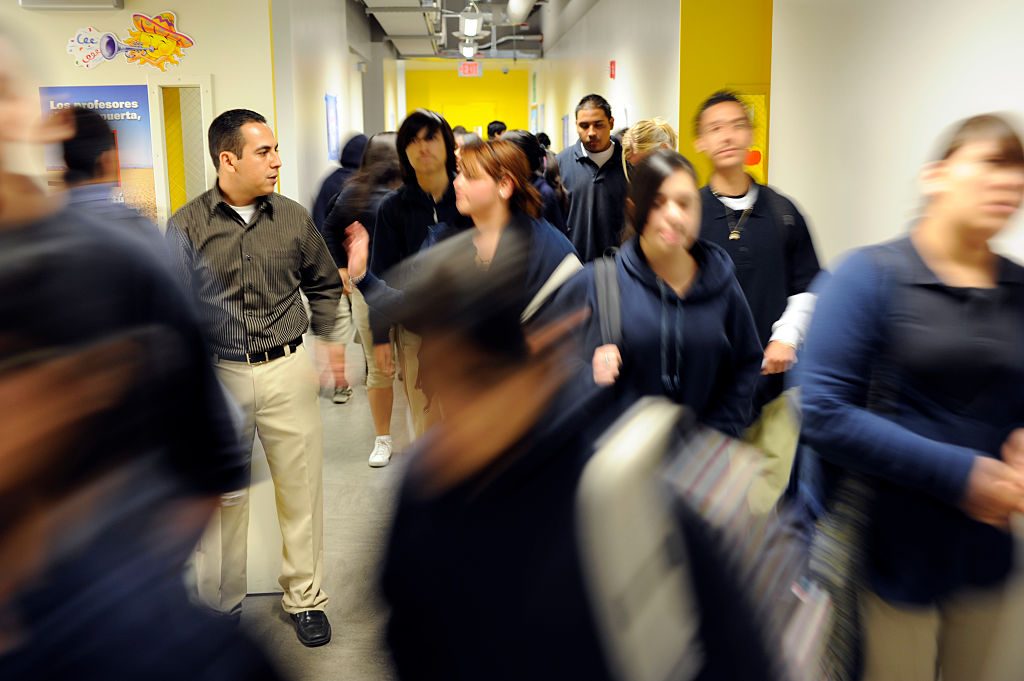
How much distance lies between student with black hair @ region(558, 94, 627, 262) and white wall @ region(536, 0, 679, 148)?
1.81 metres

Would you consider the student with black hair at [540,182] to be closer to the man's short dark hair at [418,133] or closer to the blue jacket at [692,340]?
the man's short dark hair at [418,133]

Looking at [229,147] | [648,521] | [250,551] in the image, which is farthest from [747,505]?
[250,551]

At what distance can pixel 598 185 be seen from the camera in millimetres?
5008

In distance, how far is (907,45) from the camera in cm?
342

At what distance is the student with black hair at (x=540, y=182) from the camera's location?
504 cm

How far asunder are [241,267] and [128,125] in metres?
3.44

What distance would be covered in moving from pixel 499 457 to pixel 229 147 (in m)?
2.34

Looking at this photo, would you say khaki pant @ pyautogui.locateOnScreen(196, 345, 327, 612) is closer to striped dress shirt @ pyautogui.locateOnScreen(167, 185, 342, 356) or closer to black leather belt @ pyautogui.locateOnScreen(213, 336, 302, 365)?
black leather belt @ pyautogui.locateOnScreen(213, 336, 302, 365)

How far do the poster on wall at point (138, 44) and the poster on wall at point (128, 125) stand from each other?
7.2 inches

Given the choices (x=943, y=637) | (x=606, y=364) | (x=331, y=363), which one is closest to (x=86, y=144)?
(x=331, y=363)

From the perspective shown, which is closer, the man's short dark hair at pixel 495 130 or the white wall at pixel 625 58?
the white wall at pixel 625 58

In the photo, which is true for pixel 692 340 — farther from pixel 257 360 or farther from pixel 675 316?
pixel 257 360

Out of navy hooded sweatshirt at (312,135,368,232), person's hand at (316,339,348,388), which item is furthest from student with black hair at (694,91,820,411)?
navy hooded sweatshirt at (312,135,368,232)

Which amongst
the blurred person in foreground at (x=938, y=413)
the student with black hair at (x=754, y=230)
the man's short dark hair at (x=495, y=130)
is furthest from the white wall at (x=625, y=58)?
the blurred person in foreground at (x=938, y=413)
